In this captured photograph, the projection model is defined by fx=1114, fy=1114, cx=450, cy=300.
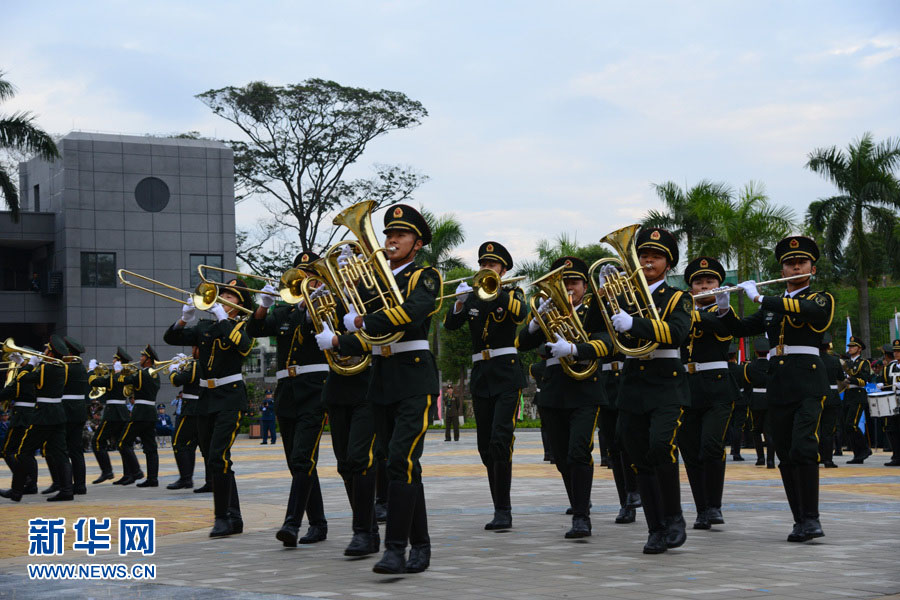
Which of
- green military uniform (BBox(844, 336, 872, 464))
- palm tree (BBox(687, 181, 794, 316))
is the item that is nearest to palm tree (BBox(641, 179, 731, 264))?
palm tree (BBox(687, 181, 794, 316))

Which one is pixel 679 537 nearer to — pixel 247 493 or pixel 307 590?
pixel 307 590

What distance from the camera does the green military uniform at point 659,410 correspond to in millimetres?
8320

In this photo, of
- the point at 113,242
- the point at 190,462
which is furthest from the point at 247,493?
the point at 113,242

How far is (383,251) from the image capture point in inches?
312

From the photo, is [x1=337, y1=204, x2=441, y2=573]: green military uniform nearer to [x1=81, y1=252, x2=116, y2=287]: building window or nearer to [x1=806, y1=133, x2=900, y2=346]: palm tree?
[x1=806, y1=133, x2=900, y2=346]: palm tree

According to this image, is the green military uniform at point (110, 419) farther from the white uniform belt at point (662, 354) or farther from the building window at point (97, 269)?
the building window at point (97, 269)

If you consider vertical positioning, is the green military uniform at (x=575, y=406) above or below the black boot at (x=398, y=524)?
above

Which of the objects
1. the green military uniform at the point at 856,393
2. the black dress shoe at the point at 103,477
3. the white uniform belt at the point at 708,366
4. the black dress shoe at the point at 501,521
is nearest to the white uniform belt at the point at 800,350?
the white uniform belt at the point at 708,366

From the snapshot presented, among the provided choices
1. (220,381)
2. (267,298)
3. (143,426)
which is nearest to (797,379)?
(267,298)

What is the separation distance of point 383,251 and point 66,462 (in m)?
8.36

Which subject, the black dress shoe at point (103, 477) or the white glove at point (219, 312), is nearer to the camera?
the white glove at point (219, 312)

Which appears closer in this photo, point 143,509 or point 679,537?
point 679,537

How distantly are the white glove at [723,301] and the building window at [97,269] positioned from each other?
44.4 metres

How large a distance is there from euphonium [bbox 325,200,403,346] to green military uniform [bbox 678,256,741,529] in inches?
122
